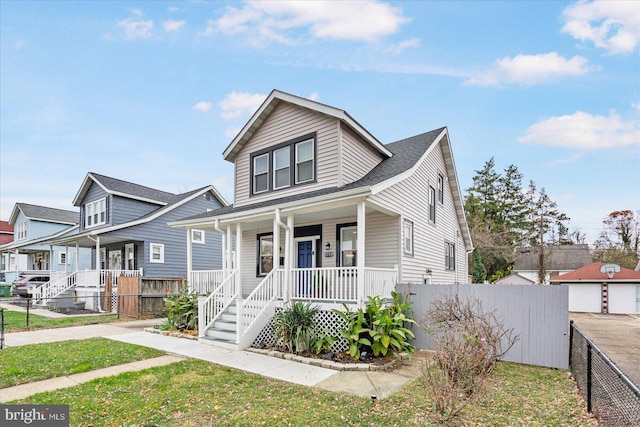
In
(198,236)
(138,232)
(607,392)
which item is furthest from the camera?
(198,236)

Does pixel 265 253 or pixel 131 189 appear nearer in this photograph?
pixel 265 253

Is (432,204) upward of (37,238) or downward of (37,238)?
upward

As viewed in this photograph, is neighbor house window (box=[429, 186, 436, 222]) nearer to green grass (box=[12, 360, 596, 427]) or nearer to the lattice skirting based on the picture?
the lattice skirting

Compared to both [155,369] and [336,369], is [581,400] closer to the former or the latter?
[336,369]

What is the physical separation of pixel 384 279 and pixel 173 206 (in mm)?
15812

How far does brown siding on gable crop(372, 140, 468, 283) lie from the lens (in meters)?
10.6

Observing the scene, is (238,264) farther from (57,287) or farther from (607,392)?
(57,287)

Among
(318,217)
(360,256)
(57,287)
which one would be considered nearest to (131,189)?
(57,287)

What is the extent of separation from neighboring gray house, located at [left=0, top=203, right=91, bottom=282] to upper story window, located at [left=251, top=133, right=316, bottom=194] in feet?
72.0

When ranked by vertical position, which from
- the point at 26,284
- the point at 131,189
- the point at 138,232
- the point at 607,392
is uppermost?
the point at 131,189

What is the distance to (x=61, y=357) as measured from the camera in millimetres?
7402

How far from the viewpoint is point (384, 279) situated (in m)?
9.24

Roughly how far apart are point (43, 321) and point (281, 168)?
10247 millimetres

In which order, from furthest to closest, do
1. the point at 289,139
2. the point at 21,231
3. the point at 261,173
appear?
the point at 21,231
the point at 261,173
the point at 289,139
